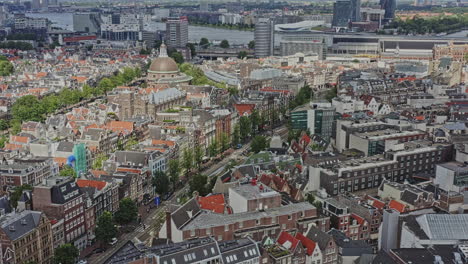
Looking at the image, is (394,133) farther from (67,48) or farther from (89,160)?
(67,48)

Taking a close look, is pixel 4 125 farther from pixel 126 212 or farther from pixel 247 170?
pixel 247 170

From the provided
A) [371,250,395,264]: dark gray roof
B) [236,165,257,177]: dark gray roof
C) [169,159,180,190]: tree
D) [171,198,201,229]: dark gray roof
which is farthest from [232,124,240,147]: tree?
[371,250,395,264]: dark gray roof

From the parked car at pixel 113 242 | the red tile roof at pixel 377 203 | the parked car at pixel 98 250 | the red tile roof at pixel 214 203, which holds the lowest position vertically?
the parked car at pixel 98 250

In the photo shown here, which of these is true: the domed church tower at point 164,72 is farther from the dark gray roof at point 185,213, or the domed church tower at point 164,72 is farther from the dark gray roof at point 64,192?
the dark gray roof at point 185,213

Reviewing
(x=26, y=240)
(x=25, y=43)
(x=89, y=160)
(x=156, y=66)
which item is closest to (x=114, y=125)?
(x=89, y=160)

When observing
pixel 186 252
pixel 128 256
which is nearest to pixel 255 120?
pixel 186 252

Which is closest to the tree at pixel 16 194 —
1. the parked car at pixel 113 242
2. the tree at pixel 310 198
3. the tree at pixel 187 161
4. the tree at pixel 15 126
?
the parked car at pixel 113 242
